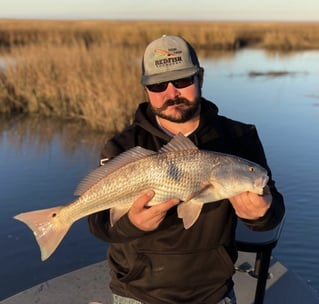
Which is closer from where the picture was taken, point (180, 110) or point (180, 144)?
point (180, 144)

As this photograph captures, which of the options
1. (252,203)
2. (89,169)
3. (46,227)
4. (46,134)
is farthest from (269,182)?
(46,134)

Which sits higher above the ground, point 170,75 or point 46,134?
point 170,75

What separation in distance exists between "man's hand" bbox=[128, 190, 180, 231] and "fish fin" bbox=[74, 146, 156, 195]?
177mm

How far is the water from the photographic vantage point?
4989mm

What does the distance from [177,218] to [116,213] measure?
0.29 meters

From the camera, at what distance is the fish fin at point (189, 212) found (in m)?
2.05

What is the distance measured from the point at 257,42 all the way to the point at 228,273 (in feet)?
114

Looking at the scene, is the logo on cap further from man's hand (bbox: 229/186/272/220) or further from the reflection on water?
the reflection on water

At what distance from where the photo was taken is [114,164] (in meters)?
2.17

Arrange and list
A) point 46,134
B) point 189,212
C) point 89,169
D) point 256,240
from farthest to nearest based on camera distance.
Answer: point 46,134 → point 89,169 → point 256,240 → point 189,212

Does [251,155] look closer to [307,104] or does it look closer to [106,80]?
[106,80]

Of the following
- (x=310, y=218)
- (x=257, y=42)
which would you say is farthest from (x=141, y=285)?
(x=257, y=42)

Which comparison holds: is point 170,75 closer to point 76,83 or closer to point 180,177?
point 180,177

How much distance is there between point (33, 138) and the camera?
9922 mm
